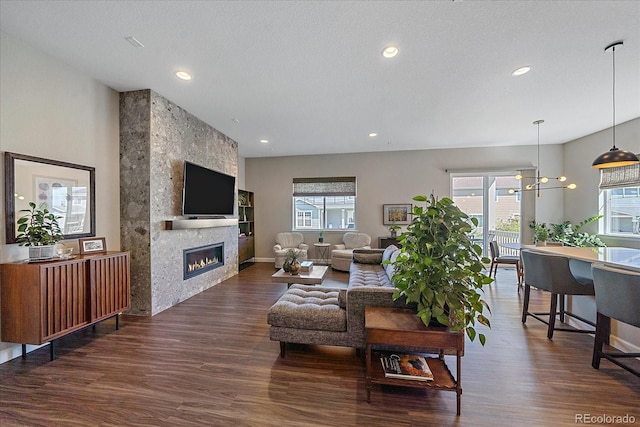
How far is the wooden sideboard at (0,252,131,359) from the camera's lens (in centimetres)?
223

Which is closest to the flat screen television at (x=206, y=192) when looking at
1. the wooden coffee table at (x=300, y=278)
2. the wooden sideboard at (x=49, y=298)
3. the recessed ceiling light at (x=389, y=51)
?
the wooden sideboard at (x=49, y=298)

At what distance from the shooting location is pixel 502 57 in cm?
263

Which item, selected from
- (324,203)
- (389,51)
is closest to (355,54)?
(389,51)

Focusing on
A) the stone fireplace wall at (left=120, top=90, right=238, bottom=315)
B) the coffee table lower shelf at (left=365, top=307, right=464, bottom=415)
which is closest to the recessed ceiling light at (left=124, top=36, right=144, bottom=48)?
the stone fireplace wall at (left=120, top=90, right=238, bottom=315)

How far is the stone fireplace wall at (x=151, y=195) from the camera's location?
341 cm

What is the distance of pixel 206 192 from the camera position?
445 cm

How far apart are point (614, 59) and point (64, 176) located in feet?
19.7

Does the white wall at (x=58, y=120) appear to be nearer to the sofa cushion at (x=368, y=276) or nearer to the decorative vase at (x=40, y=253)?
the decorative vase at (x=40, y=253)

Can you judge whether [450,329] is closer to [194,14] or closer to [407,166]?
[194,14]

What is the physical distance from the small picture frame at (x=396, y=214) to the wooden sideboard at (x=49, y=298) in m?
5.93

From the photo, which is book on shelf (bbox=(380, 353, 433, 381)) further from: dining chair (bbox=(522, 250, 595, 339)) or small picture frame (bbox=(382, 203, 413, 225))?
small picture frame (bbox=(382, 203, 413, 225))

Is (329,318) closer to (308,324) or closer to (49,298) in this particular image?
(308,324)

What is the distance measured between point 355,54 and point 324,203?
4.83 m

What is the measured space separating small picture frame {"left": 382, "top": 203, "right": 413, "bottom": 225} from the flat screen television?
3978 mm
